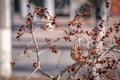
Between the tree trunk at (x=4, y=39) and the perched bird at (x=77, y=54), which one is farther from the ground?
the perched bird at (x=77, y=54)

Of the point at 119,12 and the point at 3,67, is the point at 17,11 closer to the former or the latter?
the point at 119,12

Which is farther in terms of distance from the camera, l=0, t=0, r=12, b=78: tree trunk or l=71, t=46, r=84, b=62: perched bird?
l=0, t=0, r=12, b=78: tree trunk

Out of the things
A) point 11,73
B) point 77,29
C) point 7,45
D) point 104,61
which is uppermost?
point 77,29

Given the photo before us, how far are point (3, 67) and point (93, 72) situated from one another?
275 inches

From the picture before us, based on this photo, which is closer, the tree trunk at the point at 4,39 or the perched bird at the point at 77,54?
the perched bird at the point at 77,54

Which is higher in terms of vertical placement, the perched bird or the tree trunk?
the perched bird

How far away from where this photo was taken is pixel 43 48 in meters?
4.85

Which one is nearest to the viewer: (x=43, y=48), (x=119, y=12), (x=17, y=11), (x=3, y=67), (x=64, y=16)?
(x=43, y=48)

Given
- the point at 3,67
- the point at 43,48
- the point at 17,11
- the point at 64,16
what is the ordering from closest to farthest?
the point at 43,48 < the point at 3,67 < the point at 64,16 < the point at 17,11

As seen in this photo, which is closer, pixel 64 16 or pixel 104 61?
pixel 104 61

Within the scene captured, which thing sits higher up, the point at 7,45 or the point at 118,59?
the point at 118,59

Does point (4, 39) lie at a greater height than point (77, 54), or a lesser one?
lesser

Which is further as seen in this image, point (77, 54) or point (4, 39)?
point (4, 39)

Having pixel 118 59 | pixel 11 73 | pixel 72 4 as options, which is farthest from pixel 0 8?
pixel 72 4
